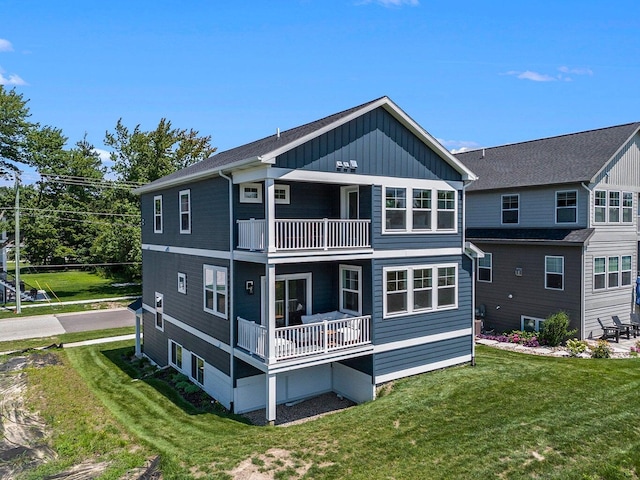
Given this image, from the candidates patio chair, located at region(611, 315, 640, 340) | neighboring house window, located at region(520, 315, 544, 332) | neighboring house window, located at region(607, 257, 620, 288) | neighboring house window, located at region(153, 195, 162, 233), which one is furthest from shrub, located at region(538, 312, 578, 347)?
neighboring house window, located at region(153, 195, 162, 233)

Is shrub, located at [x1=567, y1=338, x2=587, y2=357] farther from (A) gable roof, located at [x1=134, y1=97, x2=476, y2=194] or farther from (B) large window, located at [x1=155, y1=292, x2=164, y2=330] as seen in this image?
(B) large window, located at [x1=155, y1=292, x2=164, y2=330]

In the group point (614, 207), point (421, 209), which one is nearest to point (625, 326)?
point (614, 207)

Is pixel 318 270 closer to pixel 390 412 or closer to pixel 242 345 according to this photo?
pixel 242 345

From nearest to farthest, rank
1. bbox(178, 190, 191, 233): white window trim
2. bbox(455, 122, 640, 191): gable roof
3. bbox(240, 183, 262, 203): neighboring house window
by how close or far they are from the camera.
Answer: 1. bbox(240, 183, 262, 203): neighboring house window
2. bbox(178, 190, 191, 233): white window trim
3. bbox(455, 122, 640, 191): gable roof

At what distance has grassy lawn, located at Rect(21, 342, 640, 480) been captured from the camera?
27.5ft

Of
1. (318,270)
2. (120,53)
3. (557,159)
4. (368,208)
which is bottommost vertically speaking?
(318,270)

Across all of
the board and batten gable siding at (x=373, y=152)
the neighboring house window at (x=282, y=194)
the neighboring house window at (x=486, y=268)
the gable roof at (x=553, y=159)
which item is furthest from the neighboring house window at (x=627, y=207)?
the neighboring house window at (x=282, y=194)

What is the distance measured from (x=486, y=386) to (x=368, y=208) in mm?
5837

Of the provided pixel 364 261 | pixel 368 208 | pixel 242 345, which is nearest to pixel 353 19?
pixel 368 208

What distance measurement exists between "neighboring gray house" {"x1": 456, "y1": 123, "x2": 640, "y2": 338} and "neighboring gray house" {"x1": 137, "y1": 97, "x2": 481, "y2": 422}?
5814 millimetres

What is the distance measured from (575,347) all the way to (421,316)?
689 centimetres

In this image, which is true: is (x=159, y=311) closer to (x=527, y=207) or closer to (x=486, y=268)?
(x=486, y=268)

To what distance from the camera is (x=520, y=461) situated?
8.47 m

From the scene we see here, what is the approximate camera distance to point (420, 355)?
1357 cm
